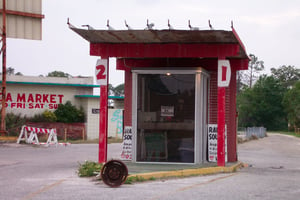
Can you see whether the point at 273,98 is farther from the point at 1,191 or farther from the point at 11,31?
the point at 1,191

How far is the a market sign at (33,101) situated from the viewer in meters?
36.9

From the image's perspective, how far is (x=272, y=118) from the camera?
95.7 meters

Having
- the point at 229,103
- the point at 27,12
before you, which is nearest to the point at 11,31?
the point at 27,12

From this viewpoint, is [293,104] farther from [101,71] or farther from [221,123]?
[101,71]

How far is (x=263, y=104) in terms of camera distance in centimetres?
9219

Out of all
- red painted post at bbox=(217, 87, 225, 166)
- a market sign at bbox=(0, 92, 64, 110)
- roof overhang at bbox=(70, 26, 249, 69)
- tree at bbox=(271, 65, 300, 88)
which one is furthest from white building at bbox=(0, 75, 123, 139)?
tree at bbox=(271, 65, 300, 88)

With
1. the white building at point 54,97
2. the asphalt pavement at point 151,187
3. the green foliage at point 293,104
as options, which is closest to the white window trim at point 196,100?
the asphalt pavement at point 151,187

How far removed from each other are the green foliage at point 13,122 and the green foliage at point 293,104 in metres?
50.1

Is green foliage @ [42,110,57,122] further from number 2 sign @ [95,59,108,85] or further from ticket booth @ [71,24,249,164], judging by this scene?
number 2 sign @ [95,59,108,85]

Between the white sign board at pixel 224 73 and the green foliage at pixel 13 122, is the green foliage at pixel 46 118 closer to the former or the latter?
the green foliage at pixel 13 122

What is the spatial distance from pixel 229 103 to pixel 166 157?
11.7 ft

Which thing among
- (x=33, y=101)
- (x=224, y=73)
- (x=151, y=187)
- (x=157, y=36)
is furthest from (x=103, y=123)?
(x=33, y=101)

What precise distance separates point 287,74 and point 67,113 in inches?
3410

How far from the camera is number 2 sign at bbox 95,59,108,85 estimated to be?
14.2m
